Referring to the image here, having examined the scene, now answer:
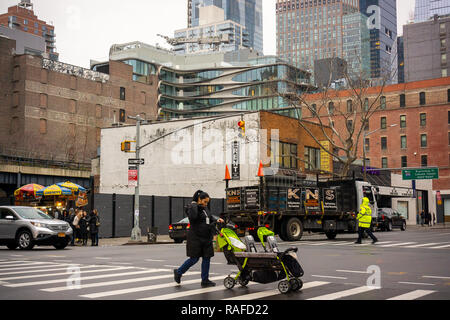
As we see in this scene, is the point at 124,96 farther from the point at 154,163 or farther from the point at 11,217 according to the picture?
the point at 11,217

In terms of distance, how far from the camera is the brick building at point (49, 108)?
8700cm

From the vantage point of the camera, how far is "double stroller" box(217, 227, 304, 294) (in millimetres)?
9398

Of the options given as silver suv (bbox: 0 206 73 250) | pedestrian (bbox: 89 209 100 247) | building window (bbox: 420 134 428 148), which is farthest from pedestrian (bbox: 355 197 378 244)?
building window (bbox: 420 134 428 148)

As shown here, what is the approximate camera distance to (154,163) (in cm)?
4700

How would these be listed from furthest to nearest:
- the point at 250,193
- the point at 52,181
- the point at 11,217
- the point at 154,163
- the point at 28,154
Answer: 1. the point at 28,154
2. the point at 52,181
3. the point at 154,163
4. the point at 250,193
5. the point at 11,217

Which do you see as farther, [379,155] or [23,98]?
[379,155]

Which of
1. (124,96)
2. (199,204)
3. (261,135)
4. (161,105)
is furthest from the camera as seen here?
(161,105)

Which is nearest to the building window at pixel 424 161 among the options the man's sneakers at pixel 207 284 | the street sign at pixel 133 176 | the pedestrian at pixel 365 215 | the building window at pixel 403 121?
the building window at pixel 403 121

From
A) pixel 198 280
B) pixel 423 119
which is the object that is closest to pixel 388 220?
pixel 198 280

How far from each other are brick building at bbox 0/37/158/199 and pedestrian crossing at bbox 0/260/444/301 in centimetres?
7220

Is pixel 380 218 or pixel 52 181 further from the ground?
pixel 52 181
